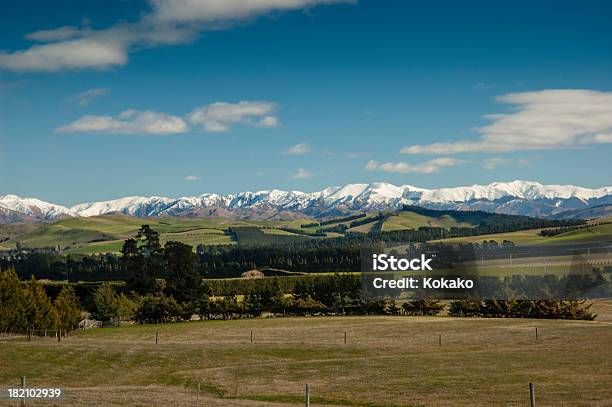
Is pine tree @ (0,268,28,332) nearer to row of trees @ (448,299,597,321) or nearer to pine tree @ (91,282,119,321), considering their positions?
pine tree @ (91,282,119,321)

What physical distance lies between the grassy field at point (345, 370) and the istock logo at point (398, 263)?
64.7ft

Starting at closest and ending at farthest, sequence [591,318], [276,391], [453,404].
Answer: [453,404] < [276,391] < [591,318]

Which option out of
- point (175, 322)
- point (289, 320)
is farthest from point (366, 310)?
point (175, 322)

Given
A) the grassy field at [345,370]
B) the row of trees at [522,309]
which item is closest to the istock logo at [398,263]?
the row of trees at [522,309]

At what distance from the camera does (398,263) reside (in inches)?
4284

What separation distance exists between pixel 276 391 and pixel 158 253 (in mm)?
104570

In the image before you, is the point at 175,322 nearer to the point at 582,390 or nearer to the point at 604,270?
the point at 604,270

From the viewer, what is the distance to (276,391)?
4634 cm

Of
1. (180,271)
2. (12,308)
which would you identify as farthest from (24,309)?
(180,271)

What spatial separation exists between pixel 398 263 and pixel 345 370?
55988mm

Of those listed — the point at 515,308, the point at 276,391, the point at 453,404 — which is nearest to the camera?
the point at 453,404

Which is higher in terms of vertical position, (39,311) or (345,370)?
(39,311)
